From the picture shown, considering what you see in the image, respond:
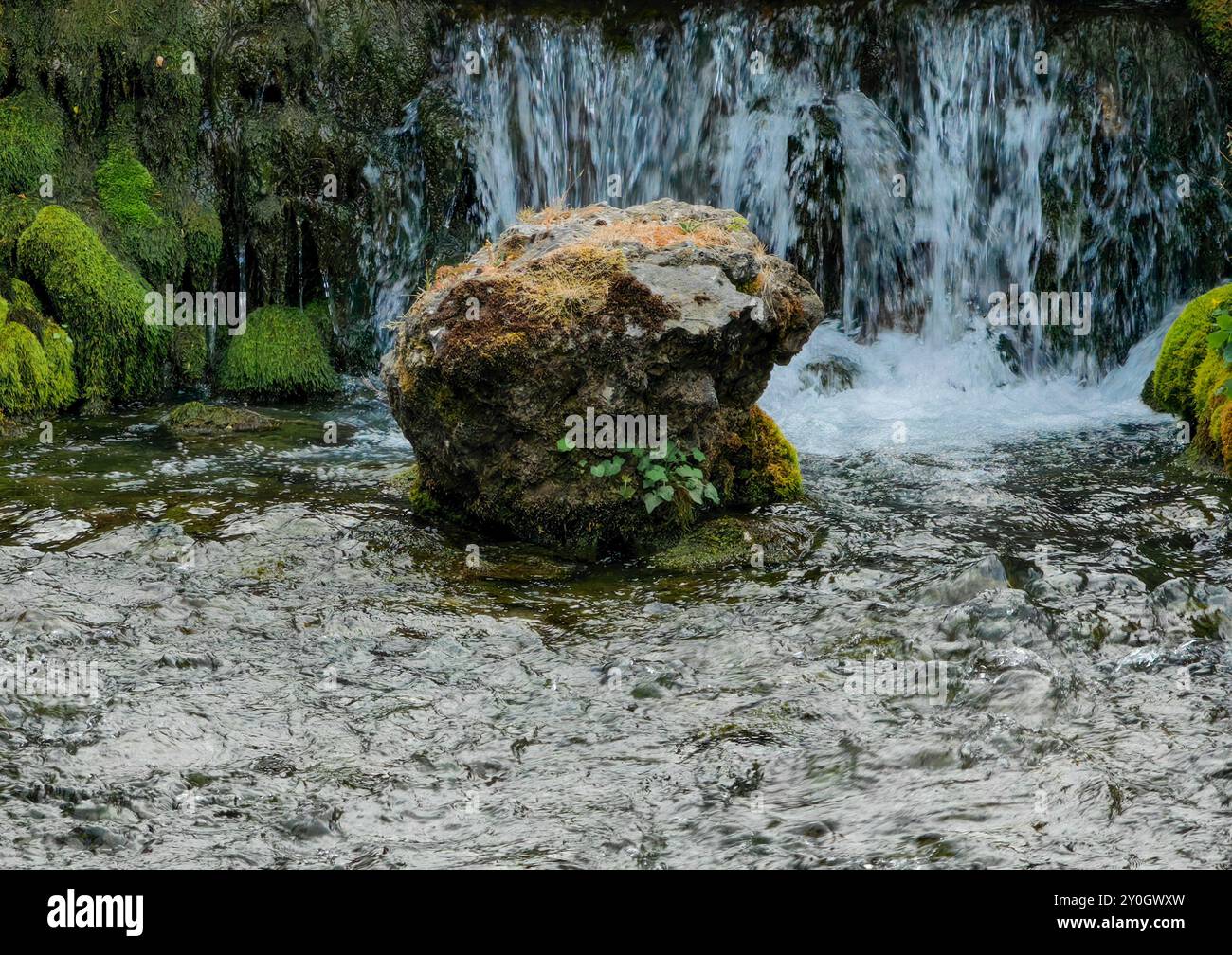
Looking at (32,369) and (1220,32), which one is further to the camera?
(1220,32)

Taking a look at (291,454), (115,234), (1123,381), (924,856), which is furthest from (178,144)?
Answer: (924,856)

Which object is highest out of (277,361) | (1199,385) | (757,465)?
(277,361)

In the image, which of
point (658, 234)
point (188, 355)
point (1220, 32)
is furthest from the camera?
point (1220, 32)

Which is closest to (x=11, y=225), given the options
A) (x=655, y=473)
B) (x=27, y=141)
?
(x=27, y=141)

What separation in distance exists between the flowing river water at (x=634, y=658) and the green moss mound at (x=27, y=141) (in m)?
2.82

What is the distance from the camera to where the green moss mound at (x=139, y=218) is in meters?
13.4

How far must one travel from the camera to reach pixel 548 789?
5551 millimetres

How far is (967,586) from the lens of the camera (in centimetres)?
755

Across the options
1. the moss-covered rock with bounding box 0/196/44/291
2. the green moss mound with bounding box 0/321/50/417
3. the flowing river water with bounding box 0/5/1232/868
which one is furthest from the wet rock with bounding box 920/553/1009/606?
the moss-covered rock with bounding box 0/196/44/291

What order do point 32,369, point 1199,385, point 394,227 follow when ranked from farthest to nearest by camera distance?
point 394,227
point 32,369
point 1199,385

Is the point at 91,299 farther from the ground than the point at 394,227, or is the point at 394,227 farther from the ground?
the point at 394,227

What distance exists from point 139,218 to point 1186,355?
1043cm

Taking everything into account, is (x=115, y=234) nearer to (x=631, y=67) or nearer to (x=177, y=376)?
(x=177, y=376)

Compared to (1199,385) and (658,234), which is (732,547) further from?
(1199,385)
